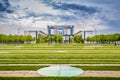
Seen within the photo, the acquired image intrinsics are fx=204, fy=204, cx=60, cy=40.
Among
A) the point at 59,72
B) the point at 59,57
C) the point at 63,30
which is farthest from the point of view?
the point at 63,30

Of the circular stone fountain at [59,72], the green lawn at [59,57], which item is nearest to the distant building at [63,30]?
the green lawn at [59,57]

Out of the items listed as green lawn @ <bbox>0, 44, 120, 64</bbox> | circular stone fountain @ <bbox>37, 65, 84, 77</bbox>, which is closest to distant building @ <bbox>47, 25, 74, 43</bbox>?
green lawn @ <bbox>0, 44, 120, 64</bbox>

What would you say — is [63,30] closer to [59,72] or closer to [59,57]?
[59,57]

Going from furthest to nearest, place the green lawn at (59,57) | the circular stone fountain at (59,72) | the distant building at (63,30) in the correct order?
the distant building at (63,30)
the green lawn at (59,57)
the circular stone fountain at (59,72)

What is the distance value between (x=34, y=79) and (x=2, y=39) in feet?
265

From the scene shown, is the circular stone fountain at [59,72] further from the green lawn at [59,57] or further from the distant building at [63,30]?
the distant building at [63,30]

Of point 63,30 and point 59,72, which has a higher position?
point 63,30

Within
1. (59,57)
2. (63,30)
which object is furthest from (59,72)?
(63,30)

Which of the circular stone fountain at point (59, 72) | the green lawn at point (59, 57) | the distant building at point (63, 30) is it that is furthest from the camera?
the distant building at point (63, 30)

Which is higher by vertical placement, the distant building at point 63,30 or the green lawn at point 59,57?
the distant building at point 63,30

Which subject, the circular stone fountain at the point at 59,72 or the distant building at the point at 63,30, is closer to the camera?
the circular stone fountain at the point at 59,72

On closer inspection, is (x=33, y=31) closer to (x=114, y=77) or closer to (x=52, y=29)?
(x=52, y=29)

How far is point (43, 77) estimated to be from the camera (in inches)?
328

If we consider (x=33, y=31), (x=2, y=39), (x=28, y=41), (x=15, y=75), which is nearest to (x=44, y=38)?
(x=28, y=41)
